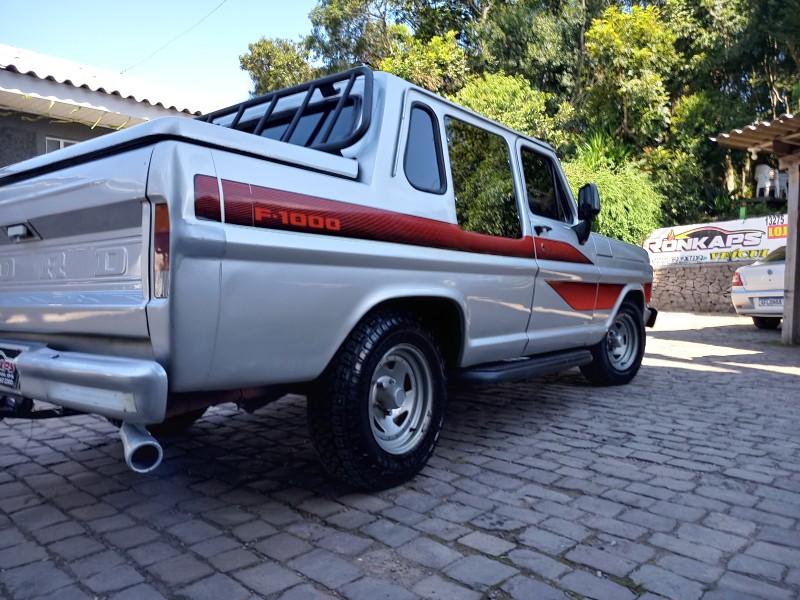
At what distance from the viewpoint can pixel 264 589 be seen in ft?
7.13

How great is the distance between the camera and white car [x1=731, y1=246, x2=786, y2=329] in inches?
400

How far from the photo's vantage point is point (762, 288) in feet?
33.8

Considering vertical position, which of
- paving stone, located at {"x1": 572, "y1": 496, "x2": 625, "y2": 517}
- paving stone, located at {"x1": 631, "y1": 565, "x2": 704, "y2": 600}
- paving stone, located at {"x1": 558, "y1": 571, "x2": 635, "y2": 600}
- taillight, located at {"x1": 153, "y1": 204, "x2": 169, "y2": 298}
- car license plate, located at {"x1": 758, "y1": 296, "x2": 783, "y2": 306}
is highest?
taillight, located at {"x1": 153, "y1": 204, "x2": 169, "y2": 298}

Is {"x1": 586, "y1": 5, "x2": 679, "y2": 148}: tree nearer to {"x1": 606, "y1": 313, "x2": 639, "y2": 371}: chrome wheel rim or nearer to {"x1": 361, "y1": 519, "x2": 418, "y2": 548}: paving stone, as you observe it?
{"x1": 606, "y1": 313, "x2": 639, "y2": 371}: chrome wheel rim

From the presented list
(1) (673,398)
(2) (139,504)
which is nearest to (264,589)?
(2) (139,504)

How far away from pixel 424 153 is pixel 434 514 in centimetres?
190

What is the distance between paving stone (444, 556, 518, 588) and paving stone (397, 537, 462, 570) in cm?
4

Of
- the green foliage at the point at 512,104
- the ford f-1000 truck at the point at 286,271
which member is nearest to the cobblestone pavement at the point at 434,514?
the ford f-1000 truck at the point at 286,271

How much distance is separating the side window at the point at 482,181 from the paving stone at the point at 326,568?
1.94 m

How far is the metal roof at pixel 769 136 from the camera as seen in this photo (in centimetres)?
809

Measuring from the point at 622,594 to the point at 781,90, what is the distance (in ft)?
77.7

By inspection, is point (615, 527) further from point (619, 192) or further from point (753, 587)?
point (619, 192)

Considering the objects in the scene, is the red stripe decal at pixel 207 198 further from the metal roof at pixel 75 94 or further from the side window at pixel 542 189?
the metal roof at pixel 75 94

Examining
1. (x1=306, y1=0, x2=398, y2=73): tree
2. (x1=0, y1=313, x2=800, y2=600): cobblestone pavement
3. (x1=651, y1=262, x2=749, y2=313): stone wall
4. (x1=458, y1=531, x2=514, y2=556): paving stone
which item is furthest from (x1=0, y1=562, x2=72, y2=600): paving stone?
(x1=306, y1=0, x2=398, y2=73): tree
